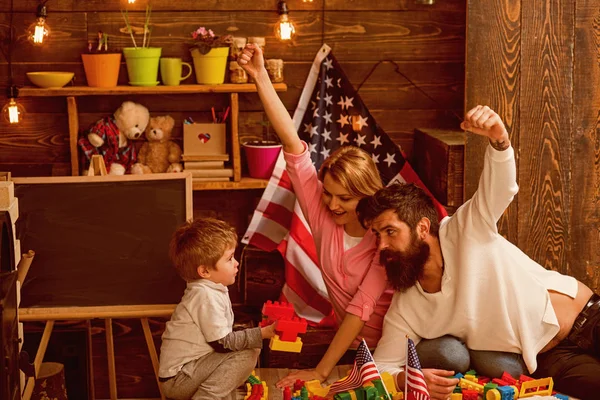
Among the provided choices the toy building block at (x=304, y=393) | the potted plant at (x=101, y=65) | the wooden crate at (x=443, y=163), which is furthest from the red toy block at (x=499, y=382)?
the potted plant at (x=101, y=65)

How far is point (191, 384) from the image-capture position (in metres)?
3.16

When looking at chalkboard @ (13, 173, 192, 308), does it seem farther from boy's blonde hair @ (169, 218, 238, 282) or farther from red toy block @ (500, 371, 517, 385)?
red toy block @ (500, 371, 517, 385)

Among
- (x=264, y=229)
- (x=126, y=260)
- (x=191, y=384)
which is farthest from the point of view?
(x=264, y=229)

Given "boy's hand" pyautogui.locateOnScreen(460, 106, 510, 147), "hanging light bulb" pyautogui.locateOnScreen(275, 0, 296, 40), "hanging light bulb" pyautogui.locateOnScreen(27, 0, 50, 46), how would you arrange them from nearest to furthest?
"boy's hand" pyautogui.locateOnScreen(460, 106, 510, 147) < "hanging light bulb" pyautogui.locateOnScreen(27, 0, 50, 46) < "hanging light bulb" pyautogui.locateOnScreen(275, 0, 296, 40)

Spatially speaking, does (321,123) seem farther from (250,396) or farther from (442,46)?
(250,396)

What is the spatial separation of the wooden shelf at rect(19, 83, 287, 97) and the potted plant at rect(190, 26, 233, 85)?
5 cm

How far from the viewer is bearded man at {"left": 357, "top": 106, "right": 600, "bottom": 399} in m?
3.21

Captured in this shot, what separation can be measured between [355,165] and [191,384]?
99 cm

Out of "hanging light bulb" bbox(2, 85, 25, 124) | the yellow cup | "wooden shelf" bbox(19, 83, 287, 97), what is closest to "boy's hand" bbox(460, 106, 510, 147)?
"wooden shelf" bbox(19, 83, 287, 97)

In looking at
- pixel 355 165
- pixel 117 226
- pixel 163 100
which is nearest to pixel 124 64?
pixel 163 100

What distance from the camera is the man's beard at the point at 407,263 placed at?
323 cm

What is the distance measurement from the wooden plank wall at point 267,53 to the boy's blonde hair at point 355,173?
37.6 inches

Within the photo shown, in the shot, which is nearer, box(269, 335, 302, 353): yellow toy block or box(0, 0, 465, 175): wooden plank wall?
box(269, 335, 302, 353): yellow toy block

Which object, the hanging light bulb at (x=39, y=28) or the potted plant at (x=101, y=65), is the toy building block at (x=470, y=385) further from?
the hanging light bulb at (x=39, y=28)
